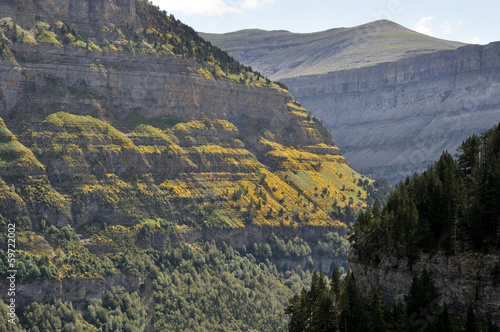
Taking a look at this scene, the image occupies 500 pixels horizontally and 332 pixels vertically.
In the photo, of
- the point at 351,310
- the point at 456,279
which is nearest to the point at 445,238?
the point at 456,279

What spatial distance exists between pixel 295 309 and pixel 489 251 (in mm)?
42959

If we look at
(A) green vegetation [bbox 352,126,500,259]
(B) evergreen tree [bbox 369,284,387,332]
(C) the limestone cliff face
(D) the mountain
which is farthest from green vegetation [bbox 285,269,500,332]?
(A) green vegetation [bbox 352,126,500,259]

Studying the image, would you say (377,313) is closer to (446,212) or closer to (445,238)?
(445,238)

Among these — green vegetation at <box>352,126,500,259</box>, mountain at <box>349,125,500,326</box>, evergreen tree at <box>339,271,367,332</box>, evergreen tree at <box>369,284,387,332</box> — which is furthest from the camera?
evergreen tree at <box>339,271,367,332</box>

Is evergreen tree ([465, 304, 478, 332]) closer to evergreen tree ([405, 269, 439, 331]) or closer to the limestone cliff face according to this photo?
the limestone cliff face

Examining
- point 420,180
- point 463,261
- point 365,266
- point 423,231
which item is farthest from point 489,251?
point 420,180

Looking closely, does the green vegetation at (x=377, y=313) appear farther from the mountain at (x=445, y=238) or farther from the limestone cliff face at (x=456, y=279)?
the limestone cliff face at (x=456, y=279)

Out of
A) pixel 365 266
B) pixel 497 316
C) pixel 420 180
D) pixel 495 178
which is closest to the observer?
pixel 497 316

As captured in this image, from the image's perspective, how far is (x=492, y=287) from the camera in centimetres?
13838

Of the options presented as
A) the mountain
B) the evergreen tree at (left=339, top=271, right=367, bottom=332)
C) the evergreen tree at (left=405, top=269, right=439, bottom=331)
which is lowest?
the evergreen tree at (left=339, top=271, right=367, bottom=332)

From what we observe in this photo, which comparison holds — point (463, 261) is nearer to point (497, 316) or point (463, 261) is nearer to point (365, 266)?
point (497, 316)

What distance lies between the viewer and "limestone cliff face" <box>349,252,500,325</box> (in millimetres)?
138875

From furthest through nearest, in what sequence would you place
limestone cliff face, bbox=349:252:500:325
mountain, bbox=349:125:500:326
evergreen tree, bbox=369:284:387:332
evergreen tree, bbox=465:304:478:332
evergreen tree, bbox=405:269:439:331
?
evergreen tree, bbox=369:284:387:332 < evergreen tree, bbox=405:269:439:331 < mountain, bbox=349:125:500:326 < limestone cliff face, bbox=349:252:500:325 < evergreen tree, bbox=465:304:478:332

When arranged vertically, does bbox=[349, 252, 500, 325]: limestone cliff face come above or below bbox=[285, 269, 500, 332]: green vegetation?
above
